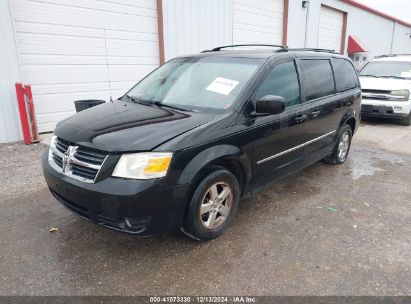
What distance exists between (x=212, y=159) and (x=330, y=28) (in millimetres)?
15502

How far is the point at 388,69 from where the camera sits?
946 centimetres

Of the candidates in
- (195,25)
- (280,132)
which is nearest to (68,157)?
(280,132)

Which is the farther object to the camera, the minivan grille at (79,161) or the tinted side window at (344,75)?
the tinted side window at (344,75)

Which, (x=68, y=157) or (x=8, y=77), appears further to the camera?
(x=8, y=77)

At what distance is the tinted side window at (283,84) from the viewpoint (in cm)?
346

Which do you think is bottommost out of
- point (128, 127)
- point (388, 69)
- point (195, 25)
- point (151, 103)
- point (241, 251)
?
point (241, 251)

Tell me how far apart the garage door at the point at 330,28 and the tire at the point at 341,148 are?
11240 millimetres

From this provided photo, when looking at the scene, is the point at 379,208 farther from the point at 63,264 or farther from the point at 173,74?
the point at 63,264

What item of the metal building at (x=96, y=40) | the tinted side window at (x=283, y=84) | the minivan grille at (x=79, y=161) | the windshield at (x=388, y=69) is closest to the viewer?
the minivan grille at (x=79, y=161)

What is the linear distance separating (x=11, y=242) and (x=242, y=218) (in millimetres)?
2275

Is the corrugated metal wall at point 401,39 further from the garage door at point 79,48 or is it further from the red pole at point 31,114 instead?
the red pole at point 31,114

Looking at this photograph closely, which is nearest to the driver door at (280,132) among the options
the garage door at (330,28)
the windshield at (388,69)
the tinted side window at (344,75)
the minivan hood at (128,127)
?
the minivan hood at (128,127)

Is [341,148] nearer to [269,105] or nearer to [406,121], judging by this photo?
[269,105]

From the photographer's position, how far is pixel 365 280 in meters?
2.62
